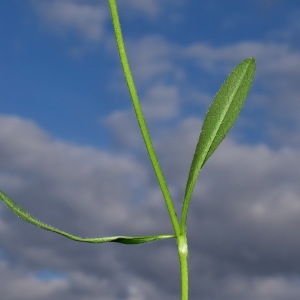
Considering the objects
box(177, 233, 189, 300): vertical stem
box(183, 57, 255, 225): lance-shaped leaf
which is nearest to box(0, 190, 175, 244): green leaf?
box(177, 233, 189, 300): vertical stem

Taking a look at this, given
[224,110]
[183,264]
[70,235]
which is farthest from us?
[224,110]

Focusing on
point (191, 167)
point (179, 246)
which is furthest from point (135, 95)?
point (179, 246)

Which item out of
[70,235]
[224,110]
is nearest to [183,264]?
[70,235]

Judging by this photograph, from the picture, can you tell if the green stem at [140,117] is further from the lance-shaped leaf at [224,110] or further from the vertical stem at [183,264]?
the lance-shaped leaf at [224,110]

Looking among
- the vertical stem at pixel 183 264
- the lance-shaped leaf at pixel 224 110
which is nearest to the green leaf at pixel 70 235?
the vertical stem at pixel 183 264

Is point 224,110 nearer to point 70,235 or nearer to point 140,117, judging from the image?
point 140,117
